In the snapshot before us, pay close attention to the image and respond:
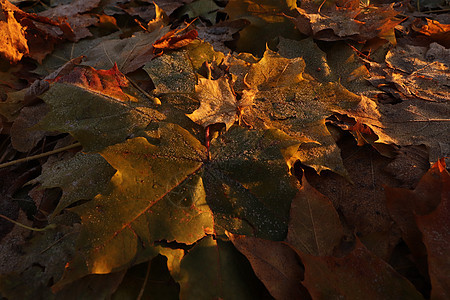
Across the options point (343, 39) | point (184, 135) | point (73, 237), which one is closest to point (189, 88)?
point (184, 135)

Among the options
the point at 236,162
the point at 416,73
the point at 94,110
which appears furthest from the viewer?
the point at 416,73

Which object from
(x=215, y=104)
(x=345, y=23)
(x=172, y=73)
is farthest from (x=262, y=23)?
(x=215, y=104)

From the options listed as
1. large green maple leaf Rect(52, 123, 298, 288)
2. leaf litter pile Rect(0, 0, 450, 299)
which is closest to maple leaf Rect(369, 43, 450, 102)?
leaf litter pile Rect(0, 0, 450, 299)

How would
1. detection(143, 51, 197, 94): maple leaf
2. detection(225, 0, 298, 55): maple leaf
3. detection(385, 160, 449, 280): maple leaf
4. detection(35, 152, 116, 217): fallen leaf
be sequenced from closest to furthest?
detection(385, 160, 449, 280): maple leaf < detection(35, 152, 116, 217): fallen leaf < detection(143, 51, 197, 94): maple leaf < detection(225, 0, 298, 55): maple leaf

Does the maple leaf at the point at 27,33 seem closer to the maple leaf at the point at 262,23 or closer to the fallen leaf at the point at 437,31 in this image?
the maple leaf at the point at 262,23

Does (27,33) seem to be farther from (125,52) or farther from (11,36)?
(125,52)

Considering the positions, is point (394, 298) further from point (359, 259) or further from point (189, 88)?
point (189, 88)

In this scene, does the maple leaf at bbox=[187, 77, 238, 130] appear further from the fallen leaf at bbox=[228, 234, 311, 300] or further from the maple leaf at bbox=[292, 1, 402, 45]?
the maple leaf at bbox=[292, 1, 402, 45]
